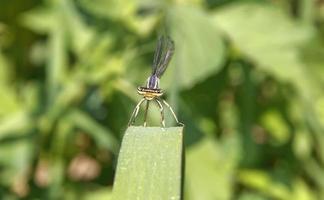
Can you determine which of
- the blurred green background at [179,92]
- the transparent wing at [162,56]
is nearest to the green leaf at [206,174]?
the blurred green background at [179,92]

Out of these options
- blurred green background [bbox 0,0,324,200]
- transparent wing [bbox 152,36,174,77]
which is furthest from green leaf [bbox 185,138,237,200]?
transparent wing [bbox 152,36,174,77]

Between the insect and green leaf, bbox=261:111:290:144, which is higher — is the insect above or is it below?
below

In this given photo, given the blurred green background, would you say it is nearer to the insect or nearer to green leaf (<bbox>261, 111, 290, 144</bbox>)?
green leaf (<bbox>261, 111, 290, 144</bbox>)

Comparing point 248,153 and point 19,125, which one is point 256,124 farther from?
point 19,125

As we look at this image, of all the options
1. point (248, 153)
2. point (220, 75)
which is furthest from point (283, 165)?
point (220, 75)

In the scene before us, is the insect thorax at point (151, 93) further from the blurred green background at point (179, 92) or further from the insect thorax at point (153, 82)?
the blurred green background at point (179, 92)

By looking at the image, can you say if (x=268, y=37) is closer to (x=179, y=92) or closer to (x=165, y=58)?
(x=179, y=92)
